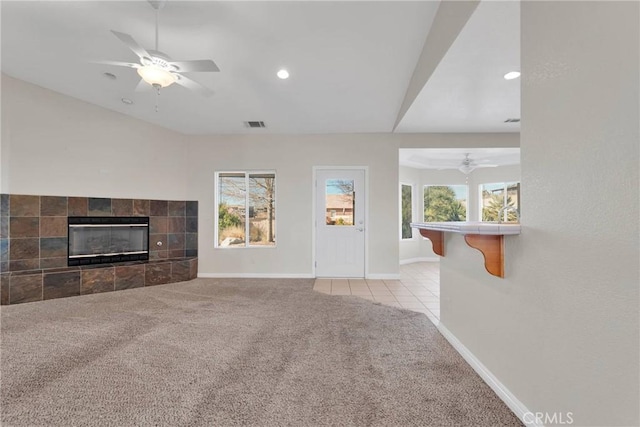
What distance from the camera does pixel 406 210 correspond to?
6.71 metres

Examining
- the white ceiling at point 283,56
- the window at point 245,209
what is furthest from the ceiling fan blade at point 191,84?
the window at point 245,209

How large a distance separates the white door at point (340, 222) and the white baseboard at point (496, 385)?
99.8 inches

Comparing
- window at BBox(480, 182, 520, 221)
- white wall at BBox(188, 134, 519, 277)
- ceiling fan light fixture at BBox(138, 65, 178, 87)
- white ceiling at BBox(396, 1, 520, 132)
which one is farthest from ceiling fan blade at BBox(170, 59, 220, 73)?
window at BBox(480, 182, 520, 221)

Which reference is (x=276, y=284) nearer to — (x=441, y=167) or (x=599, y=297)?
(x=599, y=297)

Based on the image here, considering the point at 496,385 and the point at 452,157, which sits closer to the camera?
the point at 496,385

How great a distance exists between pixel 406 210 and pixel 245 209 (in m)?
4.01

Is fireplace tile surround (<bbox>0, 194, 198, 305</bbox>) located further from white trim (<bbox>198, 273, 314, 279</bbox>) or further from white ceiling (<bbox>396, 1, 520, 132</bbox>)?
white ceiling (<bbox>396, 1, 520, 132</bbox>)

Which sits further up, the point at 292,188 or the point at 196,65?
the point at 196,65

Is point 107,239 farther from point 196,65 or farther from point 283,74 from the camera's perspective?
point 283,74

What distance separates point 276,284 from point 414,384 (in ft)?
9.48

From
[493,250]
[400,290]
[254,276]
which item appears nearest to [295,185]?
[254,276]

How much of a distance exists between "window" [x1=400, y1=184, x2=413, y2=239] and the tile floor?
1.65 meters

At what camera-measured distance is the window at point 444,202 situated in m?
6.89

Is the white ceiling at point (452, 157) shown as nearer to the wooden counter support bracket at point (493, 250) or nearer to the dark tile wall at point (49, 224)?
A: the wooden counter support bracket at point (493, 250)
